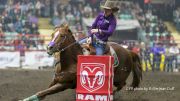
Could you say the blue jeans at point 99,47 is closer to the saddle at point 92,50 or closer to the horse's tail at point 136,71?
the saddle at point 92,50

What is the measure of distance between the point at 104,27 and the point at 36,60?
451 inches

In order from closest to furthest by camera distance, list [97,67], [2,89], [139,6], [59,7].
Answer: [97,67] → [2,89] → [59,7] → [139,6]

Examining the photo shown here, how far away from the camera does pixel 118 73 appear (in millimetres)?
9539

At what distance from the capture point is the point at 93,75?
729cm

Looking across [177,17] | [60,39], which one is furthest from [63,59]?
[177,17]

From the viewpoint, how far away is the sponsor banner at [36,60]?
19.9m

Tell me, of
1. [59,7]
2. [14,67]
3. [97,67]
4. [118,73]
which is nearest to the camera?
[97,67]

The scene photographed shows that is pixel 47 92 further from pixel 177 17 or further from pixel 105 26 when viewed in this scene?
pixel 177 17

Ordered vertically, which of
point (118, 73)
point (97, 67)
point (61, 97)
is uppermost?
point (97, 67)

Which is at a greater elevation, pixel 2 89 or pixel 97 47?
pixel 97 47

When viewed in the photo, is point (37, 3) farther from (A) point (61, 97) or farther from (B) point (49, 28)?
(A) point (61, 97)

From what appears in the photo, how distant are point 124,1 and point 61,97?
1893cm

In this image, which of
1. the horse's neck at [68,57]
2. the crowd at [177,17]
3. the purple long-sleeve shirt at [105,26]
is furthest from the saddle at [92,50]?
the crowd at [177,17]

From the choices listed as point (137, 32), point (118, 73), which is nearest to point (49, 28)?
point (137, 32)
